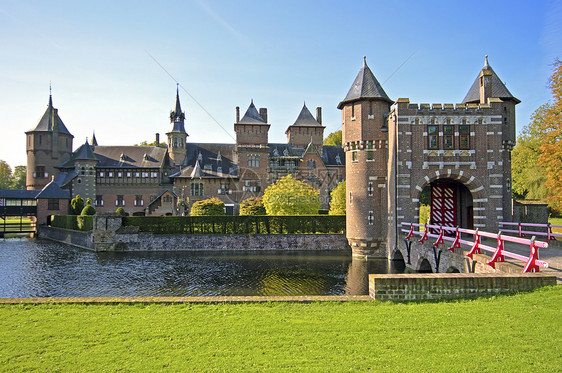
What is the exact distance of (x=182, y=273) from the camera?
20.4 m

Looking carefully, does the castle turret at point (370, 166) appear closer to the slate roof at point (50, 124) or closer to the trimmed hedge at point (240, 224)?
the trimmed hedge at point (240, 224)

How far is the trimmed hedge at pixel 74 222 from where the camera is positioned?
3325 centimetres

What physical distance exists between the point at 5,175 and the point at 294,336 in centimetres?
9863

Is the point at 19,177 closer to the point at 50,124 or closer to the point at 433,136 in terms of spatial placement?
the point at 50,124

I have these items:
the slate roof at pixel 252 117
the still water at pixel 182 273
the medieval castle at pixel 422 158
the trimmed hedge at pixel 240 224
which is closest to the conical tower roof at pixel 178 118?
the slate roof at pixel 252 117

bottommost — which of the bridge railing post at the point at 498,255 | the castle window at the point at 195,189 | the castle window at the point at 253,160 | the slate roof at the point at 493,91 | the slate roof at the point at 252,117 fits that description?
the bridge railing post at the point at 498,255

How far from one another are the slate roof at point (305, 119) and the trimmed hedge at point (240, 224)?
81.1 ft

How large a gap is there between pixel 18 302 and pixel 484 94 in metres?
24.9

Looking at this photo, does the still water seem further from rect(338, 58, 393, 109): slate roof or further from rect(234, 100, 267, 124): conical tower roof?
rect(234, 100, 267, 124): conical tower roof

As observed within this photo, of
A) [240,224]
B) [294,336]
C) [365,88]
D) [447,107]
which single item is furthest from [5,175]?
[294,336]

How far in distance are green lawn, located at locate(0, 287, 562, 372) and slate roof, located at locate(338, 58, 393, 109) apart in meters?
17.8

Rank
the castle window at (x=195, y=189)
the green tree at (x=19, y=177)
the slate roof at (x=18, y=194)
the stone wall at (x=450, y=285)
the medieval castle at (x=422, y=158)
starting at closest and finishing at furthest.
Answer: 1. the stone wall at (x=450, y=285)
2. the medieval castle at (x=422, y=158)
3. the slate roof at (x=18, y=194)
4. the castle window at (x=195, y=189)
5. the green tree at (x=19, y=177)

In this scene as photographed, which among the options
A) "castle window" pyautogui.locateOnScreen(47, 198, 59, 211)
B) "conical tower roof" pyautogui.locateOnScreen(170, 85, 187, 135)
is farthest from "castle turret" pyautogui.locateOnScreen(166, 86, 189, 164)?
"castle window" pyautogui.locateOnScreen(47, 198, 59, 211)

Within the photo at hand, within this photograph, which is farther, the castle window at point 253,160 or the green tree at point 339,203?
the castle window at point 253,160
